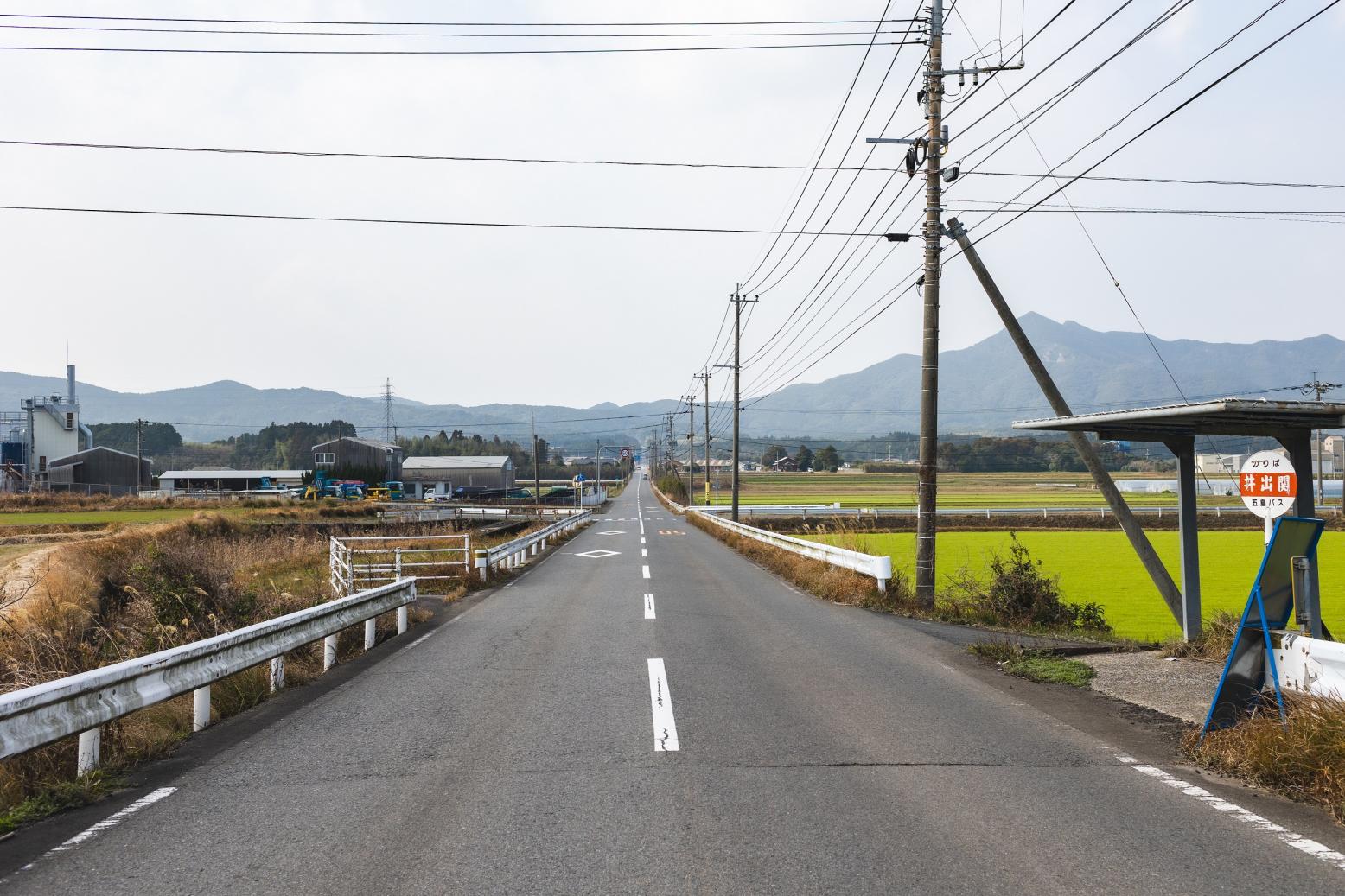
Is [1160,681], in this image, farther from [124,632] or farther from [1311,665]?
[124,632]

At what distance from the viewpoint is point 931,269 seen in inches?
621

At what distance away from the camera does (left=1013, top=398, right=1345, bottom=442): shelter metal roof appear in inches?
279

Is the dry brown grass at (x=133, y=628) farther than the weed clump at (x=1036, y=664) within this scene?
No

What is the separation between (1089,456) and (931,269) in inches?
169

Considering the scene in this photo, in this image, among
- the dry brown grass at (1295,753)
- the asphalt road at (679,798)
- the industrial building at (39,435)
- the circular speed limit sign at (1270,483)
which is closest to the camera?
the asphalt road at (679,798)

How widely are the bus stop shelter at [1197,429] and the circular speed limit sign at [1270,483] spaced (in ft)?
0.66

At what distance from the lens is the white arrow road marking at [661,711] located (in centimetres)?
660

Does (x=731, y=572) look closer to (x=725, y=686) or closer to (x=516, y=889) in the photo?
(x=725, y=686)

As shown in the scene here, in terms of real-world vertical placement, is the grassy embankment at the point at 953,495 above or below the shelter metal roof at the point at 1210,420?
below

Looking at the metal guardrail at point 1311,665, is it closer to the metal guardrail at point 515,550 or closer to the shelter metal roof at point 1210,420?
the shelter metal roof at point 1210,420

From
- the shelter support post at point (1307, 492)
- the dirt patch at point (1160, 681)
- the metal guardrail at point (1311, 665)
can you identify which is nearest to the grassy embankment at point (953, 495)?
the dirt patch at point (1160, 681)

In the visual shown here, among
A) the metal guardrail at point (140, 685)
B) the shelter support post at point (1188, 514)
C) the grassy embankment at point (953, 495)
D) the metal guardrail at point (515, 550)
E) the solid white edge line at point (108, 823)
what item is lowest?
the grassy embankment at point (953, 495)

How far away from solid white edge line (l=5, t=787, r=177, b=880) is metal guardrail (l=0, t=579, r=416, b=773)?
0.63m

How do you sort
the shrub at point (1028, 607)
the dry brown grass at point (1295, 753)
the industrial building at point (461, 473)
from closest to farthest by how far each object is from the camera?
the dry brown grass at point (1295, 753)
the shrub at point (1028, 607)
the industrial building at point (461, 473)
